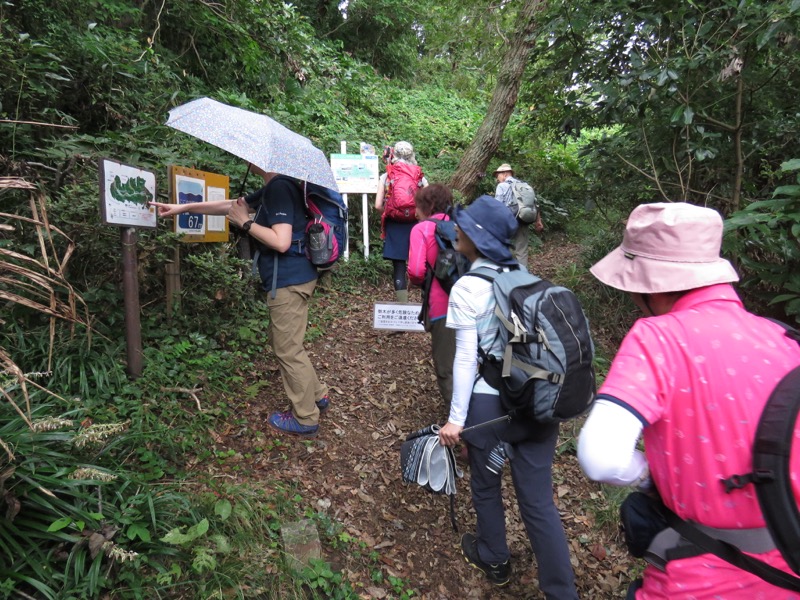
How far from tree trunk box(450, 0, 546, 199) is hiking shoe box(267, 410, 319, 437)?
261 inches

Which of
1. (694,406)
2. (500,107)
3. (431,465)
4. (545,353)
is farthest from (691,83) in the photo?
(500,107)

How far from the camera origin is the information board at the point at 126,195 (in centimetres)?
280

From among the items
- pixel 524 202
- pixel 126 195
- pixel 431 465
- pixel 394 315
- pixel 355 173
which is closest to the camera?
pixel 431 465

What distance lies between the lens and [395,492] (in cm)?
355

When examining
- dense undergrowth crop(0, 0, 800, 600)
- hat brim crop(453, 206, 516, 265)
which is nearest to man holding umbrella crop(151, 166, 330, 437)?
dense undergrowth crop(0, 0, 800, 600)

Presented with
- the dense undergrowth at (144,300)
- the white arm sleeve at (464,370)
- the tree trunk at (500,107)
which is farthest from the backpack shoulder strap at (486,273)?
the tree trunk at (500,107)

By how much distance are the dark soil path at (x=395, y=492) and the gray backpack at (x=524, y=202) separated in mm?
2931

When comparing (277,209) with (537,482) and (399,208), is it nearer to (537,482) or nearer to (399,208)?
(537,482)

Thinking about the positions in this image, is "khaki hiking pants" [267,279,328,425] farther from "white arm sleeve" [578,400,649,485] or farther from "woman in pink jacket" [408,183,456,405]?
"white arm sleeve" [578,400,649,485]

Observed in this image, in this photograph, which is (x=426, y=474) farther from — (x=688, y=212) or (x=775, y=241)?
(x=775, y=241)

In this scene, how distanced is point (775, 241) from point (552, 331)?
209 cm

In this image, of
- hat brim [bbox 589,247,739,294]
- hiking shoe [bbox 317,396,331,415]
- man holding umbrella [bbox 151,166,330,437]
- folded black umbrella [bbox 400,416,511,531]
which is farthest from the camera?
hiking shoe [bbox 317,396,331,415]

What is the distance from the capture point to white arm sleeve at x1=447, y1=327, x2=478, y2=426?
238cm

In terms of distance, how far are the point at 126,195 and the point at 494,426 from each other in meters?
2.59
